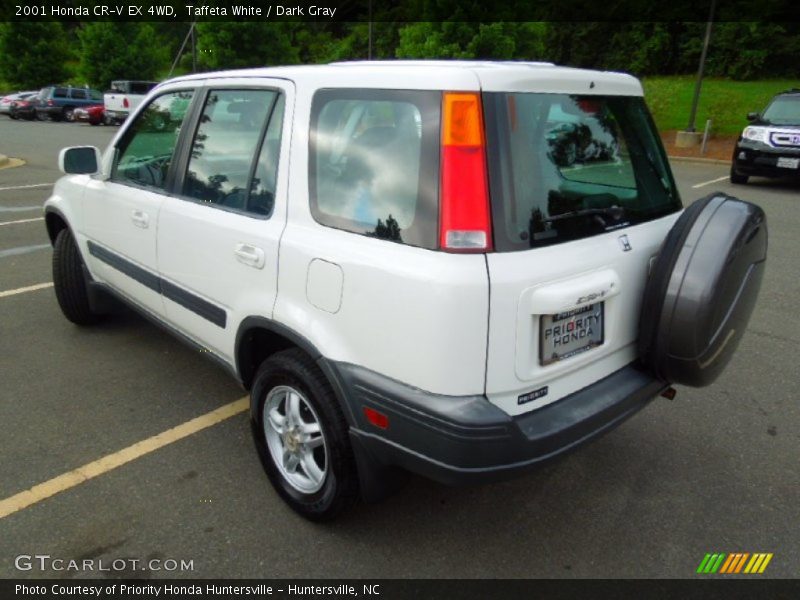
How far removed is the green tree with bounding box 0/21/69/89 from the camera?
127 ft

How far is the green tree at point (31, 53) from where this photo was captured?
38.8 meters

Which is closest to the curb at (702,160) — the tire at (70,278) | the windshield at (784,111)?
the windshield at (784,111)

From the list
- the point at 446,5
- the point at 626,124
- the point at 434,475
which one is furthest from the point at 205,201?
the point at 446,5

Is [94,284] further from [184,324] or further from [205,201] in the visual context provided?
[205,201]

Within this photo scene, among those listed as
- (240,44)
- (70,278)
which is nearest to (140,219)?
(70,278)

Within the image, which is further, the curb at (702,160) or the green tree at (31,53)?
the green tree at (31,53)

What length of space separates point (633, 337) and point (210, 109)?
2.18 m

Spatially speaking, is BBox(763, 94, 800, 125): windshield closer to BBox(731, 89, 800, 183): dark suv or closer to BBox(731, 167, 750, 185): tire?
BBox(731, 89, 800, 183): dark suv

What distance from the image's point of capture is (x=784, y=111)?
1152cm

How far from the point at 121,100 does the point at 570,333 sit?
28046mm

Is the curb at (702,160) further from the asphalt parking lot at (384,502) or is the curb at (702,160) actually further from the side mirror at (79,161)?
the side mirror at (79,161)

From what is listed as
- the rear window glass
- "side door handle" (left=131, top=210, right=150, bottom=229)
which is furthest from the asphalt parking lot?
the rear window glass

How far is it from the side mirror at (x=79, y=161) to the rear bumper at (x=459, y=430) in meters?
2.46

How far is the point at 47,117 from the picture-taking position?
98.3 feet
